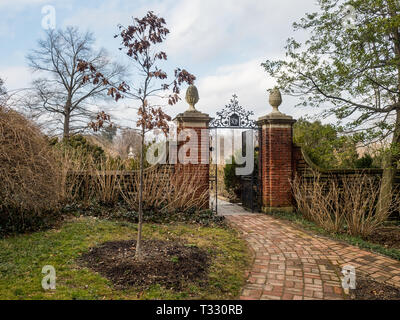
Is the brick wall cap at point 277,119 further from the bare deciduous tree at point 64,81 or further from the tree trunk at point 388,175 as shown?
the bare deciduous tree at point 64,81

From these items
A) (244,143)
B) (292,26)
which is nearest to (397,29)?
(292,26)

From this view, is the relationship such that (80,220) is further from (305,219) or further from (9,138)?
(305,219)

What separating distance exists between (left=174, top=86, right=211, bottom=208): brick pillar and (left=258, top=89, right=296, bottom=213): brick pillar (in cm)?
164

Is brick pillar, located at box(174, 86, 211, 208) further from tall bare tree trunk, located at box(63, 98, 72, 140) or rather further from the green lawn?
tall bare tree trunk, located at box(63, 98, 72, 140)

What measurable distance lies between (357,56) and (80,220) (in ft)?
20.7

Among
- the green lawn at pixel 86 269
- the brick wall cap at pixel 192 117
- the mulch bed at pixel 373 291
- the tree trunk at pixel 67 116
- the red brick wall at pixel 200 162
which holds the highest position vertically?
the tree trunk at pixel 67 116

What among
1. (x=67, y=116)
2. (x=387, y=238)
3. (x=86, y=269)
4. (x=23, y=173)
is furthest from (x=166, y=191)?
(x=67, y=116)

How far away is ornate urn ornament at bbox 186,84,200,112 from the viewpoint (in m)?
7.39

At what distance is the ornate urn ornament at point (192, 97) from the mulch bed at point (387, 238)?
4.99 metres

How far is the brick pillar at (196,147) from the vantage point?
7152mm

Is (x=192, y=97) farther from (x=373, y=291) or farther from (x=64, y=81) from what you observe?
(x=64, y=81)

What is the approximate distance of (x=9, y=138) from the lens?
427cm

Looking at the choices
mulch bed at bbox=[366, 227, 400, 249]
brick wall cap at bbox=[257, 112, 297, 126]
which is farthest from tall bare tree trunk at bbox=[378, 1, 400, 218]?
brick wall cap at bbox=[257, 112, 297, 126]

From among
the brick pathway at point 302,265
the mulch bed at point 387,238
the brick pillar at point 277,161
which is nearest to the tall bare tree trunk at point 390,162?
the mulch bed at point 387,238
